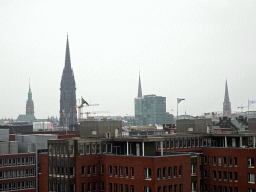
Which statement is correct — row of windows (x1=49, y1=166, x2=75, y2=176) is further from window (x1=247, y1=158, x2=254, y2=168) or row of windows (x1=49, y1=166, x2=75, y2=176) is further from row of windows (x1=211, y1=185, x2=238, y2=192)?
window (x1=247, y1=158, x2=254, y2=168)

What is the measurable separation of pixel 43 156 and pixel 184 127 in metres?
33.6

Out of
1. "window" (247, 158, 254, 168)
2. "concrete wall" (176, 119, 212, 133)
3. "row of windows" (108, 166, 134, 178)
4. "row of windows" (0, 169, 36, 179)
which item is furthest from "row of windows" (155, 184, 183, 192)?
"row of windows" (0, 169, 36, 179)

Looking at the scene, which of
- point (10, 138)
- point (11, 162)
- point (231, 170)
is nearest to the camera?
point (231, 170)

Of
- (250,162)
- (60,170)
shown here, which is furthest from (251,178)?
(60,170)

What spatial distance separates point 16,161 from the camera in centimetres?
13425

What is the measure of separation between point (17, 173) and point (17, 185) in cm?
322

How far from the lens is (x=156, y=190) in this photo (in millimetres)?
74312

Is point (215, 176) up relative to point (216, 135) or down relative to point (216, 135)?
down

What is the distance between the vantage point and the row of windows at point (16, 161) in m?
132

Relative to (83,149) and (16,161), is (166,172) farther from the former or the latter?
(16,161)

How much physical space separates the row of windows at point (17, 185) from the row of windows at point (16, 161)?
5185 millimetres

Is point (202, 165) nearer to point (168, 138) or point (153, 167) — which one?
point (168, 138)

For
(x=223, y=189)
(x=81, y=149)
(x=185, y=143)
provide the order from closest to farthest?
(x=81, y=149) → (x=223, y=189) → (x=185, y=143)

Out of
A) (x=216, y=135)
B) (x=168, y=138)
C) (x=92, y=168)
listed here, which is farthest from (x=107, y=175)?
(x=216, y=135)
